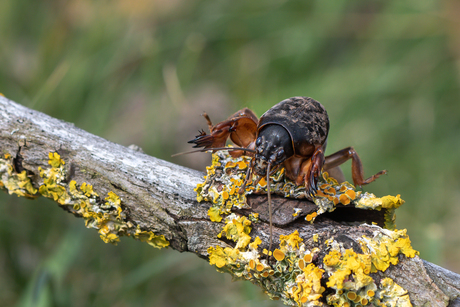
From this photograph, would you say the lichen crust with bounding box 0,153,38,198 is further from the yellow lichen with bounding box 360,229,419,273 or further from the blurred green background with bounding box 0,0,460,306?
the yellow lichen with bounding box 360,229,419,273

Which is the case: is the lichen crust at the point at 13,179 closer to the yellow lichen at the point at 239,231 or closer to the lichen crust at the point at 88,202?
the lichen crust at the point at 88,202

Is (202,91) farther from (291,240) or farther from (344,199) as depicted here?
(291,240)

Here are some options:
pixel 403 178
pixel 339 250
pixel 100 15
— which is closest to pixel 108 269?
pixel 339 250

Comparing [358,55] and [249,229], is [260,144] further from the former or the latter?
[358,55]

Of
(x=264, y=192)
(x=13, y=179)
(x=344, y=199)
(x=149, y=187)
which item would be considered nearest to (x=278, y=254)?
(x=264, y=192)

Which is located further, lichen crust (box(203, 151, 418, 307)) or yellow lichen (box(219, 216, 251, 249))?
yellow lichen (box(219, 216, 251, 249))

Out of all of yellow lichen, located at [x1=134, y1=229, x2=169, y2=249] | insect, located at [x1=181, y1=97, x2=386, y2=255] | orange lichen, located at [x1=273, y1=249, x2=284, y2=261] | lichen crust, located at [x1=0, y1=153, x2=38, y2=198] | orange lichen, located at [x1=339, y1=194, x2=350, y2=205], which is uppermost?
insect, located at [x1=181, y1=97, x2=386, y2=255]

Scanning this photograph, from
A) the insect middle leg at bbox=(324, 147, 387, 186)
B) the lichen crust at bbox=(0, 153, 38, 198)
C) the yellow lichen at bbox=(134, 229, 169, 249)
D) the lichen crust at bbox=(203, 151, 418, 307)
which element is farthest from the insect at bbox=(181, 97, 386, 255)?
the lichen crust at bbox=(0, 153, 38, 198)

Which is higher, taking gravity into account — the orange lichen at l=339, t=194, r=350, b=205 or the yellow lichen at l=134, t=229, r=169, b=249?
the orange lichen at l=339, t=194, r=350, b=205
